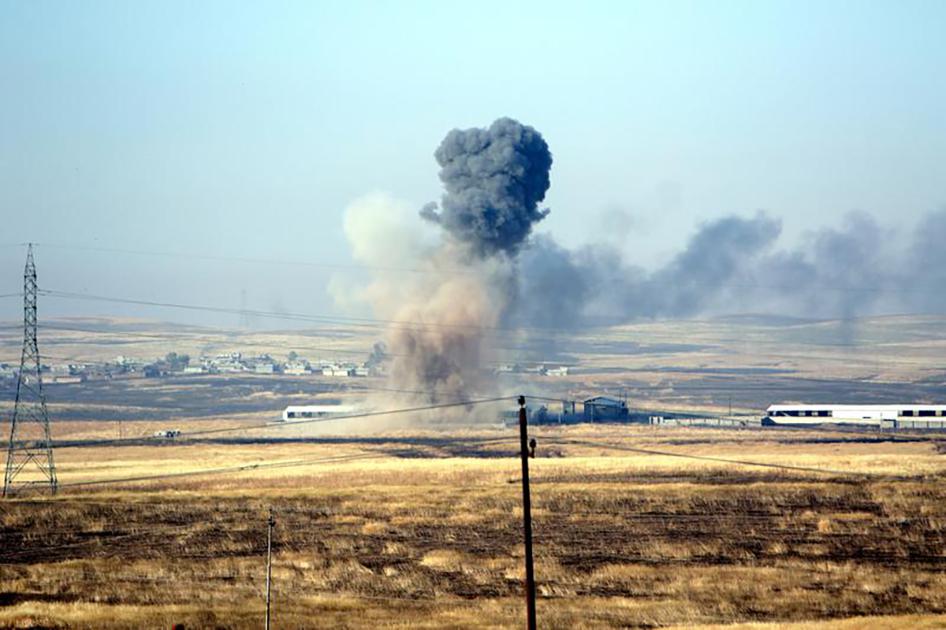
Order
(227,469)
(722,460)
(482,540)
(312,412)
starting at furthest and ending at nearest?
(312,412)
(722,460)
(227,469)
(482,540)

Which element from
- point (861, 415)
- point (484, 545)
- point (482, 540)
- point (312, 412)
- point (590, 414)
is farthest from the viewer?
point (312, 412)

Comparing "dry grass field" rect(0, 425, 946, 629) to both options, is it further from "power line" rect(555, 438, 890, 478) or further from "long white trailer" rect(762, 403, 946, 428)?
"long white trailer" rect(762, 403, 946, 428)

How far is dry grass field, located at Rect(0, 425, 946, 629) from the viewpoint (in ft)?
177

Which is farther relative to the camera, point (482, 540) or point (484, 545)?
point (482, 540)

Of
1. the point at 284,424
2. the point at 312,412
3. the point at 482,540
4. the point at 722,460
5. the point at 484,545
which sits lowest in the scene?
the point at 484,545

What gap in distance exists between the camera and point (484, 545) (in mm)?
69750

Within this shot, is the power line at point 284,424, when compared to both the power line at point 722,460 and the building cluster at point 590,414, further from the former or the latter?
the power line at point 722,460

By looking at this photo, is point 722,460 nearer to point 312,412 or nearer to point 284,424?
point 284,424

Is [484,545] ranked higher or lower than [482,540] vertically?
lower

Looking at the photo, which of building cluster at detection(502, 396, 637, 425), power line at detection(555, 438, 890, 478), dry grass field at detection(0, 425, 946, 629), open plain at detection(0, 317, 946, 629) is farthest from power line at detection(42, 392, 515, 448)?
dry grass field at detection(0, 425, 946, 629)

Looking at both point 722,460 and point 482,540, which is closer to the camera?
point 482,540

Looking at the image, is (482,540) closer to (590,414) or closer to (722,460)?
(722,460)

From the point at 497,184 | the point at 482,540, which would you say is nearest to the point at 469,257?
the point at 497,184

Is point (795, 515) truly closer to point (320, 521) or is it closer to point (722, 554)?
point (722, 554)
